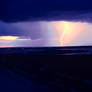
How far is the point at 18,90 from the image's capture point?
42.6ft

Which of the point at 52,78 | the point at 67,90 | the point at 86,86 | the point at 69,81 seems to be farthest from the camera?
the point at 52,78

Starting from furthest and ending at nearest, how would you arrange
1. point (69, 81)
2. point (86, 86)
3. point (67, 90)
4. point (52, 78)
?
point (52, 78), point (69, 81), point (86, 86), point (67, 90)

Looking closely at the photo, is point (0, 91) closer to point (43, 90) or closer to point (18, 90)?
point (18, 90)

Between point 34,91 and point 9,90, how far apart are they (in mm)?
1427

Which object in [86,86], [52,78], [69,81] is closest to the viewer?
[86,86]

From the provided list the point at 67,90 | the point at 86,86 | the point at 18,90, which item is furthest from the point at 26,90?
the point at 86,86

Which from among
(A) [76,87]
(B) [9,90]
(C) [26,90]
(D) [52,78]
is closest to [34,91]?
(C) [26,90]

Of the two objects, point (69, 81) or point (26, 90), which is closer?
point (26, 90)

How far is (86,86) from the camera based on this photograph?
1337 centimetres

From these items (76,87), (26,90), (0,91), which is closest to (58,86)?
(76,87)

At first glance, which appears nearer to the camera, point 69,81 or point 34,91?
point 34,91

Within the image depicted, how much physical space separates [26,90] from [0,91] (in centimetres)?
137

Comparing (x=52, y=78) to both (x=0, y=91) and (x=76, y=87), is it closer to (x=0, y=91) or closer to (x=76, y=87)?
(x=76, y=87)

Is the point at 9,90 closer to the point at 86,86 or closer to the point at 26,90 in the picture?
the point at 26,90
